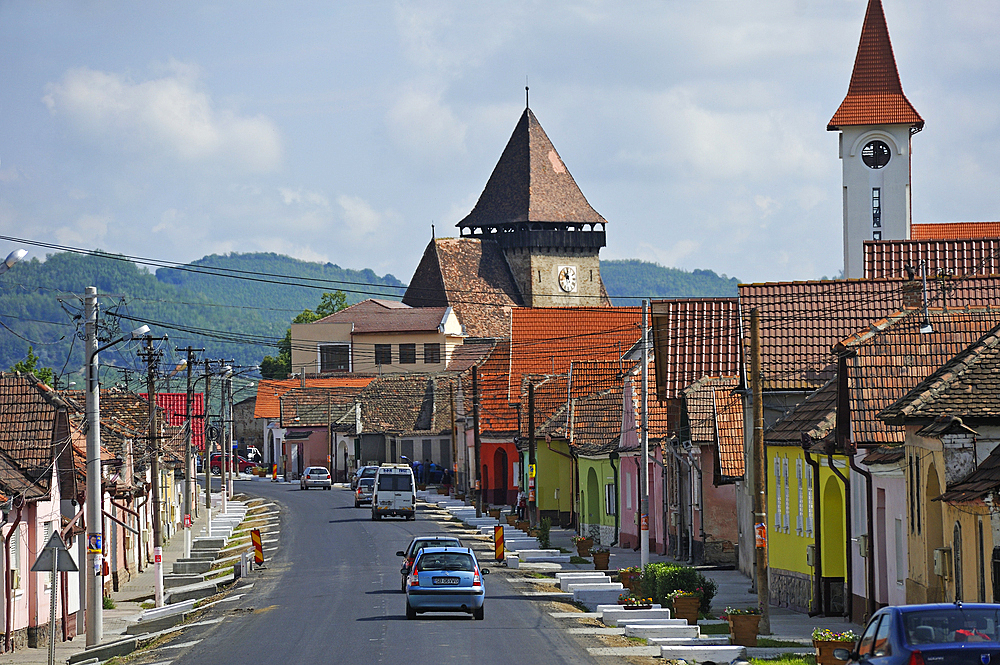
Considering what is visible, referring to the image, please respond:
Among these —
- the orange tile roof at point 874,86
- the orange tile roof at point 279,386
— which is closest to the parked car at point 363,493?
the orange tile roof at point 874,86

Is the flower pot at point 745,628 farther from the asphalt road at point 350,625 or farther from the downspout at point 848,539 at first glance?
the downspout at point 848,539

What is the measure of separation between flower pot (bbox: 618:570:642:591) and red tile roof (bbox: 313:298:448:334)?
291 feet

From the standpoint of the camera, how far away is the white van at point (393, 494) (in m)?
63.9

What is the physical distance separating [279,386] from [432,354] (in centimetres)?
1374

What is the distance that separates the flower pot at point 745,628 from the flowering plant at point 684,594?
3742 millimetres

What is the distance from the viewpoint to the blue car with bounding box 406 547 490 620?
28656 millimetres

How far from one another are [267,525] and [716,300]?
1047 inches

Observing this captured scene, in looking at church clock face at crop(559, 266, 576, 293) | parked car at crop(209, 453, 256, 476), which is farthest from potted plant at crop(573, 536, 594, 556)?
church clock face at crop(559, 266, 576, 293)

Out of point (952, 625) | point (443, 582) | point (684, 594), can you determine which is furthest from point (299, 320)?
point (952, 625)

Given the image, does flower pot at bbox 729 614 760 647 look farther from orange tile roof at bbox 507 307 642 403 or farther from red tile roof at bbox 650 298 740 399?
orange tile roof at bbox 507 307 642 403

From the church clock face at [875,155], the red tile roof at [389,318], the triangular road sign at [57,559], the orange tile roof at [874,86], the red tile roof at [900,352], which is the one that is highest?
the orange tile roof at [874,86]

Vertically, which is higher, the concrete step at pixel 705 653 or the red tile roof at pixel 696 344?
the red tile roof at pixel 696 344

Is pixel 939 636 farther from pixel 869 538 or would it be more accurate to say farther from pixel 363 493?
pixel 363 493

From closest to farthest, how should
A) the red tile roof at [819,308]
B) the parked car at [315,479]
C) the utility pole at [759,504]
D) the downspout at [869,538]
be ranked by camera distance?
the utility pole at [759,504] < the downspout at [869,538] < the red tile roof at [819,308] < the parked car at [315,479]
